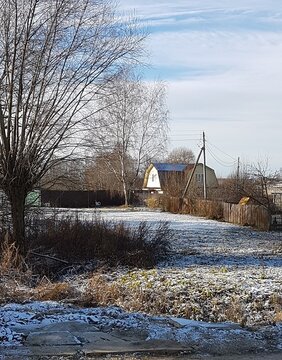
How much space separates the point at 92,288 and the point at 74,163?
227 inches

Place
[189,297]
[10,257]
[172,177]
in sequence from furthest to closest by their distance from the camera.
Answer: [172,177]
[10,257]
[189,297]

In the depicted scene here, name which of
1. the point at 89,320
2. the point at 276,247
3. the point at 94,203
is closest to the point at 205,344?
the point at 89,320

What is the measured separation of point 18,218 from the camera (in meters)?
15.1

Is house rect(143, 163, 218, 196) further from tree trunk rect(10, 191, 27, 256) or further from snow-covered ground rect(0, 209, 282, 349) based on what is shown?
tree trunk rect(10, 191, 27, 256)

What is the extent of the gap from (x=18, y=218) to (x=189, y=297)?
20.4 ft

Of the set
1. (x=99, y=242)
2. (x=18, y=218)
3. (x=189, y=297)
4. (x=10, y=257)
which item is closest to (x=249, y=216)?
(x=99, y=242)

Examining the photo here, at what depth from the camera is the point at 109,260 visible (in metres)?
16.1

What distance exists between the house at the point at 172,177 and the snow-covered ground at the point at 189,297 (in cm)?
3207

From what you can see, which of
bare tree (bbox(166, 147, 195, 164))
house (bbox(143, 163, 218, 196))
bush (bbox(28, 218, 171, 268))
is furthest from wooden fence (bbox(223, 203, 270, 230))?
bare tree (bbox(166, 147, 195, 164))

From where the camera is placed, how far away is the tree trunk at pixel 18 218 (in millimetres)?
14758

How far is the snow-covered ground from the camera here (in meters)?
7.44

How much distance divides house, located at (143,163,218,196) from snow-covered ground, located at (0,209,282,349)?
105 ft

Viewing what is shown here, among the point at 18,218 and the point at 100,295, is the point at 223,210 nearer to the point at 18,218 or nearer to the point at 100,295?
the point at 18,218

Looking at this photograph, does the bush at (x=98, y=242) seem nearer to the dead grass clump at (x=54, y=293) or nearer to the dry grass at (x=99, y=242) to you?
the dry grass at (x=99, y=242)
